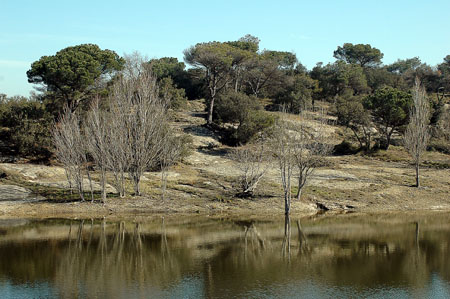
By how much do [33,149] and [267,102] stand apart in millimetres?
52380

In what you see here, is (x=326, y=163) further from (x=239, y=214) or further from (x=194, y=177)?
(x=239, y=214)

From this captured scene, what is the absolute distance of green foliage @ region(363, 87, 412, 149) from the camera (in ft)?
228

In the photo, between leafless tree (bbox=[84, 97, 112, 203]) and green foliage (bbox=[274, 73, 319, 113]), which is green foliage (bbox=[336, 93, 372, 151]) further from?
leafless tree (bbox=[84, 97, 112, 203])

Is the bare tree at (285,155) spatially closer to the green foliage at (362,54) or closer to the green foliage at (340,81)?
the green foliage at (340,81)

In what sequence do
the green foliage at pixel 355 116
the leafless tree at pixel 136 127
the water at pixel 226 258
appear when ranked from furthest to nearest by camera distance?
the green foliage at pixel 355 116 → the leafless tree at pixel 136 127 → the water at pixel 226 258

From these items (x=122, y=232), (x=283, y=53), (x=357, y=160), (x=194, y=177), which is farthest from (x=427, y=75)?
(x=122, y=232)

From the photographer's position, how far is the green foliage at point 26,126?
59.3 m

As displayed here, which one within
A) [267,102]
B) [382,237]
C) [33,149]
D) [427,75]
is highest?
[427,75]

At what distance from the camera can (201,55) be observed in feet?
250

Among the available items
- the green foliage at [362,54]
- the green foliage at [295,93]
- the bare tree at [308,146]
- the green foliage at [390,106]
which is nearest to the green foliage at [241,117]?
the green foliage at [295,93]

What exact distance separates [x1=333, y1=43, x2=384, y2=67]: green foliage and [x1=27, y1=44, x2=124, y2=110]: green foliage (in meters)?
79.9

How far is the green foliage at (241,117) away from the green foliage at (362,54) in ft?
206

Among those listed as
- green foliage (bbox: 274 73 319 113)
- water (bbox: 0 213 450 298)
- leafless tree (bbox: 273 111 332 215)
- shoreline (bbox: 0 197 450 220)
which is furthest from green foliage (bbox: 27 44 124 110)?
green foliage (bbox: 274 73 319 113)

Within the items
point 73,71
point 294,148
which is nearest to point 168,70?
point 73,71
